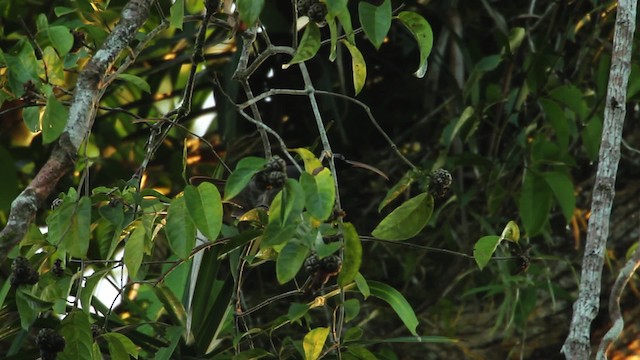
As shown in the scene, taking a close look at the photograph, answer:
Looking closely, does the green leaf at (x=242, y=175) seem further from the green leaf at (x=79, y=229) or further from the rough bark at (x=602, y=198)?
the rough bark at (x=602, y=198)

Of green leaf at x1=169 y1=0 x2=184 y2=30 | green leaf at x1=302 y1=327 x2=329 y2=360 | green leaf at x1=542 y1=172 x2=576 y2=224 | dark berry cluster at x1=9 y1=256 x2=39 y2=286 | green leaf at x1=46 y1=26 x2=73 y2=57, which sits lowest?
green leaf at x1=302 y1=327 x2=329 y2=360

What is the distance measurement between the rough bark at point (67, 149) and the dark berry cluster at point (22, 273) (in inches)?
2.7

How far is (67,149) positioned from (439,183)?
0.35 m

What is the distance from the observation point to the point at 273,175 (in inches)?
35.1

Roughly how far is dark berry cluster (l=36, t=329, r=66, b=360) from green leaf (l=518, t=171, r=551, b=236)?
2.98 ft

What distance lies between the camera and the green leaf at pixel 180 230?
0.97 metres

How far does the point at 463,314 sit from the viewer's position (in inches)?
80.4

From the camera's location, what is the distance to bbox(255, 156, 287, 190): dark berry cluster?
2.92 ft

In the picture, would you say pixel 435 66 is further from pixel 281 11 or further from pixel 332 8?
pixel 332 8

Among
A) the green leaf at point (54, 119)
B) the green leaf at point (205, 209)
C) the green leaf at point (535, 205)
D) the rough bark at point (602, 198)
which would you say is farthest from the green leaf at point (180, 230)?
the green leaf at point (535, 205)

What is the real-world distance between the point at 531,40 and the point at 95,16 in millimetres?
834

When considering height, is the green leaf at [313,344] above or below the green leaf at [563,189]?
below

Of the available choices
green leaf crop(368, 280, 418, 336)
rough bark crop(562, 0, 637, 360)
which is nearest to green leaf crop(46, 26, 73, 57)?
green leaf crop(368, 280, 418, 336)

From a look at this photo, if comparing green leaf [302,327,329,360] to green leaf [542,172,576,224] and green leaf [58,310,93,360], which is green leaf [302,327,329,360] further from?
green leaf [542,172,576,224]
